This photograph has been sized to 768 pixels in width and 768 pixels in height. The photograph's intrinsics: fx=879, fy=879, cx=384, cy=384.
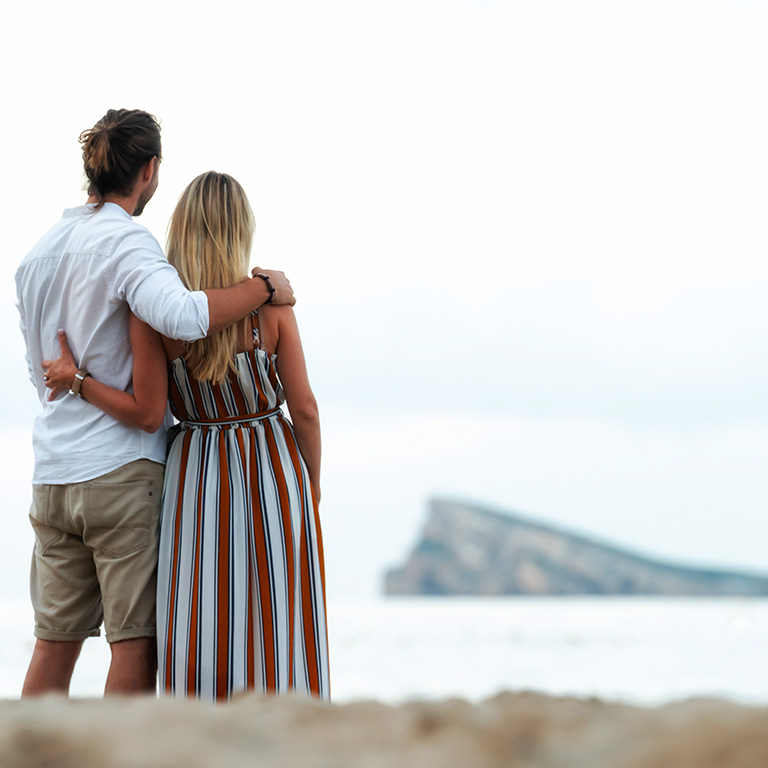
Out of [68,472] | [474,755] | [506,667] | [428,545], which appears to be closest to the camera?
[474,755]

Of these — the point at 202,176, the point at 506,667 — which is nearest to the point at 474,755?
the point at 202,176

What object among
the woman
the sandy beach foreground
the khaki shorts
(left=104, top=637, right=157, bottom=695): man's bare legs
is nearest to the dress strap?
the woman

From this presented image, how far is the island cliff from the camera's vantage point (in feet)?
89.7

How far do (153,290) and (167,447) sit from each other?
0.39 meters

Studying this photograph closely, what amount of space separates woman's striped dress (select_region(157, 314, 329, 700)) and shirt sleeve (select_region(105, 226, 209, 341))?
0.68ft

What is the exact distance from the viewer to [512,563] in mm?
27891

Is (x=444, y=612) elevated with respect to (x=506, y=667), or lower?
lower

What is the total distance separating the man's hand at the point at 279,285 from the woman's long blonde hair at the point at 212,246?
0.05 meters

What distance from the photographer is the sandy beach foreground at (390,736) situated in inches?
11.6

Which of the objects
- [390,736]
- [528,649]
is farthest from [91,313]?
[528,649]

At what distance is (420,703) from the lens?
365 millimetres

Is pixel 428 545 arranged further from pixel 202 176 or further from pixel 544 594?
pixel 202 176

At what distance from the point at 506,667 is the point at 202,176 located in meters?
8.08

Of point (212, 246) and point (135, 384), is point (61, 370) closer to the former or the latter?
point (135, 384)
